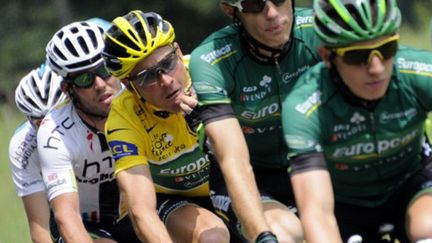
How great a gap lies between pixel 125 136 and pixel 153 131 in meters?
0.27

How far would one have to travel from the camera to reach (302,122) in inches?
242

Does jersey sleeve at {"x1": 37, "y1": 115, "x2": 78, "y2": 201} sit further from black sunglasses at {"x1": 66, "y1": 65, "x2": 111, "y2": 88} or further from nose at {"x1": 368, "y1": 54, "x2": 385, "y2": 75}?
nose at {"x1": 368, "y1": 54, "x2": 385, "y2": 75}

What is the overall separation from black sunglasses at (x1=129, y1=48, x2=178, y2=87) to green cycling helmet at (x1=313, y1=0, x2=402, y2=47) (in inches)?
66.3

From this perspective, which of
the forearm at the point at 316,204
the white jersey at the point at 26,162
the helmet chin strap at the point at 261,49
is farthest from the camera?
the white jersey at the point at 26,162

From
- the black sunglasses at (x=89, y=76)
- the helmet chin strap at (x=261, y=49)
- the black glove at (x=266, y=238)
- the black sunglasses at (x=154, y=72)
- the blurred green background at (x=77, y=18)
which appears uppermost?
the helmet chin strap at (x=261, y=49)

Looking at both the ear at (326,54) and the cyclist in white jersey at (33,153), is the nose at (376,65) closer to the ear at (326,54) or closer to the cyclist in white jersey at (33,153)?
the ear at (326,54)

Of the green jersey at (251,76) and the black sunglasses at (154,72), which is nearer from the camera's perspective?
the green jersey at (251,76)

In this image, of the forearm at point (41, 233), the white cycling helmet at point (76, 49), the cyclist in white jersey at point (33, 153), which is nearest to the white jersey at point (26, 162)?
the cyclist in white jersey at point (33, 153)

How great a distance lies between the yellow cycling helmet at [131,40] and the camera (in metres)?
7.73

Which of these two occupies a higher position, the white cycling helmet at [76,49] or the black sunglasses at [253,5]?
the black sunglasses at [253,5]

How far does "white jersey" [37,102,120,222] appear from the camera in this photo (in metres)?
8.65

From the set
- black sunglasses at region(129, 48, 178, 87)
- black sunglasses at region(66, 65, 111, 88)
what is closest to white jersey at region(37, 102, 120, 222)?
black sunglasses at region(66, 65, 111, 88)

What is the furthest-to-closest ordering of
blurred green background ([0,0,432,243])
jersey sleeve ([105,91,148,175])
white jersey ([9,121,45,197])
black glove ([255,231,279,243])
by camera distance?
blurred green background ([0,0,432,243])
white jersey ([9,121,45,197])
jersey sleeve ([105,91,148,175])
black glove ([255,231,279,243])

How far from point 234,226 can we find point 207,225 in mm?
405
